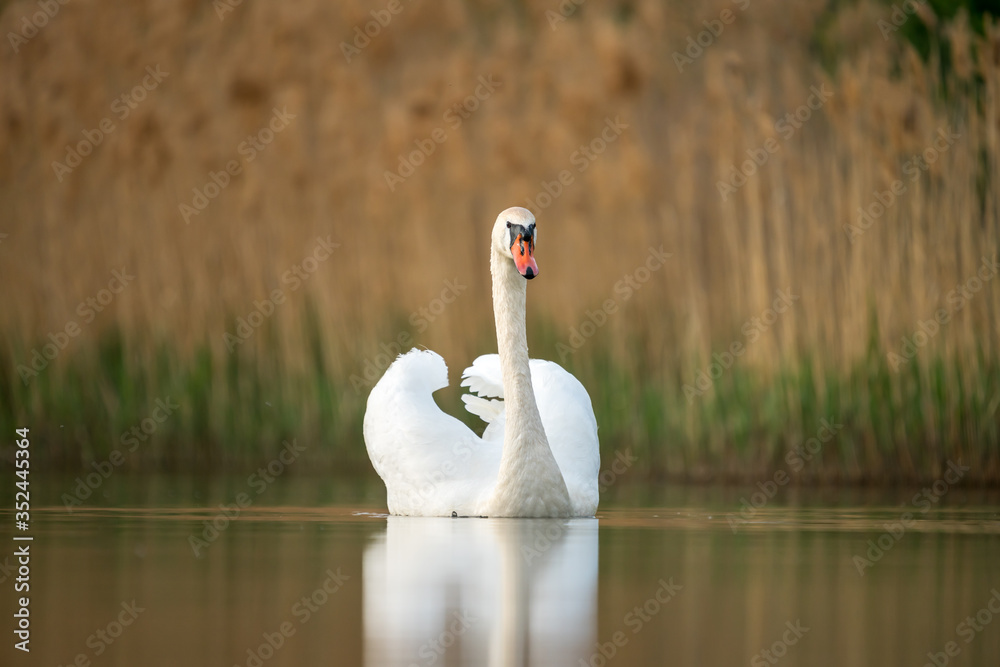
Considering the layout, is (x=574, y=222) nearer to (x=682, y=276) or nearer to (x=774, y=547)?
(x=682, y=276)

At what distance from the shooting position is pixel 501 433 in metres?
9.20

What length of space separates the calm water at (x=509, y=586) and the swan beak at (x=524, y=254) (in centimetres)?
113

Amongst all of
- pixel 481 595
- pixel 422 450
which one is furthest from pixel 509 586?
pixel 422 450

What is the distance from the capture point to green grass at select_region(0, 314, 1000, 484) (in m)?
9.53

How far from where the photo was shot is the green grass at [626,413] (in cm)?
953

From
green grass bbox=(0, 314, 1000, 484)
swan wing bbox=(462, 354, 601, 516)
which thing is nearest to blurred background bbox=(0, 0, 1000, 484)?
green grass bbox=(0, 314, 1000, 484)

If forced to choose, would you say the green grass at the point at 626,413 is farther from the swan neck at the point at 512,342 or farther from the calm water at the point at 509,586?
the swan neck at the point at 512,342

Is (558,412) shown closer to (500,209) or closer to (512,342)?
(512,342)

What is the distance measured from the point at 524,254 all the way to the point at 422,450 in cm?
116

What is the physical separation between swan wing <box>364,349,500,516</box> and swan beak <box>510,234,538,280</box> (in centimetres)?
105

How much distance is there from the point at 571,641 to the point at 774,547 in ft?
7.98

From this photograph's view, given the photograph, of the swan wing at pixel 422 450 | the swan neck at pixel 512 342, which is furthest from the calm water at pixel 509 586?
the swan neck at pixel 512 342

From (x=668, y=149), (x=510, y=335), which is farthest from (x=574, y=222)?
(x=510, y=335)

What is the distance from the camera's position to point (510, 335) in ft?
27.5
